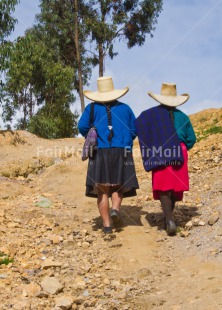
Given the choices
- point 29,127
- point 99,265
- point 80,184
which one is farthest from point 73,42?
point 99,265

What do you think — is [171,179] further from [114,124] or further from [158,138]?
[114,124]

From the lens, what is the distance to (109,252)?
17.5 feet

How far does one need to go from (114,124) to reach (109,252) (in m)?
1.63

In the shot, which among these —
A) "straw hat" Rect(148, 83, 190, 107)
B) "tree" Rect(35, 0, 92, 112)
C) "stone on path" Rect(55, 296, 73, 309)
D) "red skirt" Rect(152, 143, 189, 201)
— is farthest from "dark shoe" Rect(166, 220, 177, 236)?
"tree" Rect(35, 0, 92, 112)

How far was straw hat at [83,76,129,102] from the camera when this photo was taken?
600 centimetres

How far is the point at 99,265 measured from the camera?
4910 mm

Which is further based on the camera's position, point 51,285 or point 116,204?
point 116,204

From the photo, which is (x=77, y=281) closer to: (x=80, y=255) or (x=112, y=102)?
(x=80, y=255)

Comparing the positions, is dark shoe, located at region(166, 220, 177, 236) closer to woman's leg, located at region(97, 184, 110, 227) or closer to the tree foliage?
woman's leg, located at region(97, 184, 110, 227)

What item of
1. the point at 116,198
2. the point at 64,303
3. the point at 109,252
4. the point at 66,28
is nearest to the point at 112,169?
the point at 116,198

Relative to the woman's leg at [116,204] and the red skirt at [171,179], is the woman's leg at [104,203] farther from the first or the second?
the red skirt at [171,179]

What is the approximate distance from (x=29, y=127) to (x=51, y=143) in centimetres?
688

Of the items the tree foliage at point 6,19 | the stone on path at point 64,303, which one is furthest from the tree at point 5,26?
the stone on path at point 64,303

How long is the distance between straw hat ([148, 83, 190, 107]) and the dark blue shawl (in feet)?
0.34
